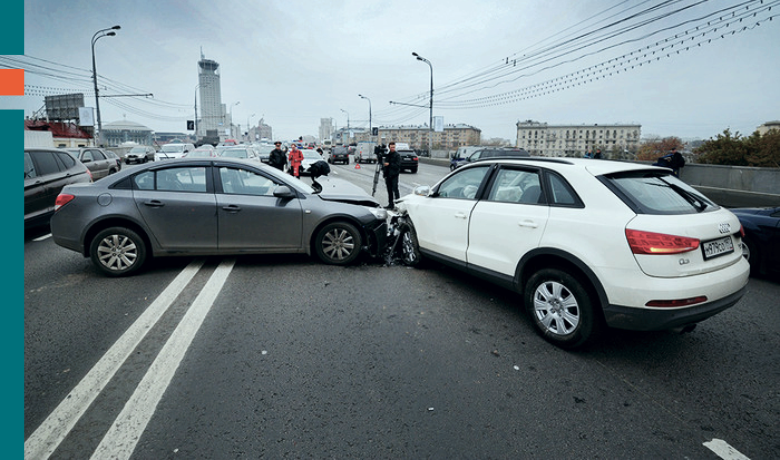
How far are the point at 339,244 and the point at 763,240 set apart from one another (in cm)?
576

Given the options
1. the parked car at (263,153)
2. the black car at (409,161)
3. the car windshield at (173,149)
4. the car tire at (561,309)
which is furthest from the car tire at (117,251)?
the car windshield at (173,149)

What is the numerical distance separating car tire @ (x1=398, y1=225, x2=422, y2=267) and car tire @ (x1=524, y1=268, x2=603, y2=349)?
2234mm

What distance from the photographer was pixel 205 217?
5777mm

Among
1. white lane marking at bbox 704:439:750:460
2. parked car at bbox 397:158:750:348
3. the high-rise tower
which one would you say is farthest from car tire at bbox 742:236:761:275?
the high-rise tower

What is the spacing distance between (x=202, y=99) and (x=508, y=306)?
149 meters

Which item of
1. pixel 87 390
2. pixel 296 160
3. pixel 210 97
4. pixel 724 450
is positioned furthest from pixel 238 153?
pixel 210 97

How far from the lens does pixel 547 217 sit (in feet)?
12.8

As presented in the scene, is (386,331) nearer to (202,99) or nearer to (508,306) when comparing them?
(508,306)

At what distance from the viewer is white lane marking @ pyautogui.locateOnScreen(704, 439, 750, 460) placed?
2.42 meters

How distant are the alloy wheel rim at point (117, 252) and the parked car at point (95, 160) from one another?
13905 mm

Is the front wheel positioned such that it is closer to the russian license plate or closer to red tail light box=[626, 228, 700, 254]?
red tail light box=[626, 228, 700, 254]

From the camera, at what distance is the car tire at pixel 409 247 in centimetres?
606

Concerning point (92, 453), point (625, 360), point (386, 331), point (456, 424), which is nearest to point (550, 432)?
point (456, 424)

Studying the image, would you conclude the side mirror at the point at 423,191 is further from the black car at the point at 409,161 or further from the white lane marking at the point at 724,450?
the black car at the point at 409,161
